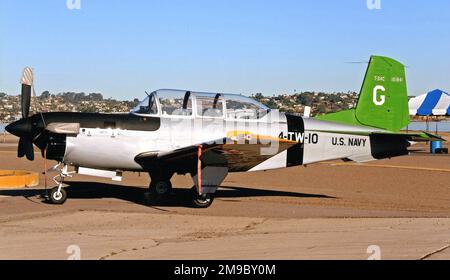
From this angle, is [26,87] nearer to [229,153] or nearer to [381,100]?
[229,153]

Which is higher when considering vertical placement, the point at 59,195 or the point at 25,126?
the point at 25,126

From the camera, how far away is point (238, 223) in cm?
1137

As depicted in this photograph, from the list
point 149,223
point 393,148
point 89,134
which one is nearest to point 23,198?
point 89,134

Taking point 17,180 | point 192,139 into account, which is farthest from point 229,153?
point 17,180

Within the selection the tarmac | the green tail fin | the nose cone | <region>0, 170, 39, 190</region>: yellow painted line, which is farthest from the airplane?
<region>0, 170, 39, 190</region>: yellow painted line

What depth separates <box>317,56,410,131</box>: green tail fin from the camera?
16.3 metres

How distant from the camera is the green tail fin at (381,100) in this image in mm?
16328

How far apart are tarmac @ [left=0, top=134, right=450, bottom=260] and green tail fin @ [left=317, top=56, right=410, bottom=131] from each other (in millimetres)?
2004

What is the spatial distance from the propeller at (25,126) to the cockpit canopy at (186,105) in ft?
7.67

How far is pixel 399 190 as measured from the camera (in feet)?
60.0

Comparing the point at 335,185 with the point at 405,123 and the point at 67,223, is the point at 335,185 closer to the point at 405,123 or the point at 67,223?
the point at 405,123

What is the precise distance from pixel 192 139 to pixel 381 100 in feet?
17.8
